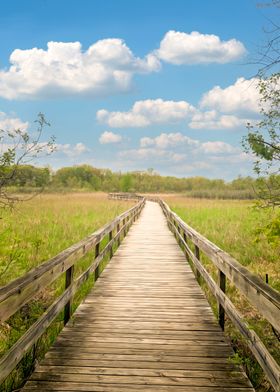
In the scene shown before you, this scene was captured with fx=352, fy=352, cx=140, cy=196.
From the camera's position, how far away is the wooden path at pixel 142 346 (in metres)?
2.96

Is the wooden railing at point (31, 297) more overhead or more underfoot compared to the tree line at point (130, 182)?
more underfoot

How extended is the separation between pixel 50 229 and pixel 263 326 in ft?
30.6

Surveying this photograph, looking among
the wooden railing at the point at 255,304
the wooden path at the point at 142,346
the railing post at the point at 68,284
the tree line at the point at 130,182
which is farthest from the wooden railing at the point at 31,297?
the tree line at the point at 130,182

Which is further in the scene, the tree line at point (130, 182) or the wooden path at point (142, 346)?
the tree line at point (130, 182)

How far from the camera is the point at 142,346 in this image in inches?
146

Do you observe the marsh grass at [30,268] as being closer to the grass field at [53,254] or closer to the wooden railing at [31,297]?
the grass field at [53,254]

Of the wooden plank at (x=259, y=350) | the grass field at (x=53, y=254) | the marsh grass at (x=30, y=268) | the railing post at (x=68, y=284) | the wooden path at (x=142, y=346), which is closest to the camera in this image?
the wooden plank at (x=259, y=350)

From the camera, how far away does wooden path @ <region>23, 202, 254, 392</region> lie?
116 inches

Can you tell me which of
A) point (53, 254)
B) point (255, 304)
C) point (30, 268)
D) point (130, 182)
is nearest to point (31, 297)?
point (255, 304)

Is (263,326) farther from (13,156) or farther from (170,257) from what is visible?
(13,156)

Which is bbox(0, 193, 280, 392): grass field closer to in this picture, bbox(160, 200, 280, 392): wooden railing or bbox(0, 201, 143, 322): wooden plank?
bbox(160, 200, 280, 392): wooden railing

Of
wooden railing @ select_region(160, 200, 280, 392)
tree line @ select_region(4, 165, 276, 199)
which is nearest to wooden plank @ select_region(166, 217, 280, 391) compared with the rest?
wooden railing @ select_region(160, 200, 280, 392)

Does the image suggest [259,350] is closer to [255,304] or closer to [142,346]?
[255,304]

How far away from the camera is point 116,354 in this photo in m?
3.49
